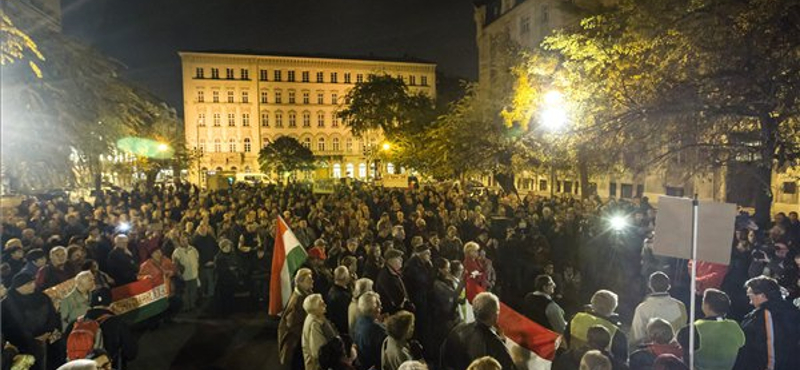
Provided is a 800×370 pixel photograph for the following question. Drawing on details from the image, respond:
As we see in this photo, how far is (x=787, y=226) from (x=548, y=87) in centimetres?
658

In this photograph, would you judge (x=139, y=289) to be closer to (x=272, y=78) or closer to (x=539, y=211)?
(x=539, y=211)

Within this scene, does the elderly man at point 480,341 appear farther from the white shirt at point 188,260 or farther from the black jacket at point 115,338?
the white shirt at point 188,260

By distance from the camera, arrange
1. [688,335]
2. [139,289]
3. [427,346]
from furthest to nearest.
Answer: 1. [139,289]
2. [427,346]
3. [688,335]

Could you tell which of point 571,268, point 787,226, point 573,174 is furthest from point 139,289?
point 573,174

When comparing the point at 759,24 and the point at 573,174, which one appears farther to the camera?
the point at 573,174

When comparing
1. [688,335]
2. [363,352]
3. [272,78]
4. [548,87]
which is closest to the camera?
[688,335]

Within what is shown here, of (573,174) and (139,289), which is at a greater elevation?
(573,174)

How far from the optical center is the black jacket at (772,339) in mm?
4594

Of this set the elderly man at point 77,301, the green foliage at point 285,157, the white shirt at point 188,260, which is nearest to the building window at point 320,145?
the green foliage at point 285,157

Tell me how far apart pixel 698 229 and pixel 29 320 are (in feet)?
21.1

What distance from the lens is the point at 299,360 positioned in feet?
17.1

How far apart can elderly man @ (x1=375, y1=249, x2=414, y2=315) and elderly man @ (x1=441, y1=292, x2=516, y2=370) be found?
1.93m

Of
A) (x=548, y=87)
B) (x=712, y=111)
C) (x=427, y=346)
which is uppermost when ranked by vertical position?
(x=548, y=87)

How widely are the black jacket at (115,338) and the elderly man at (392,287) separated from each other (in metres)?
2.78
